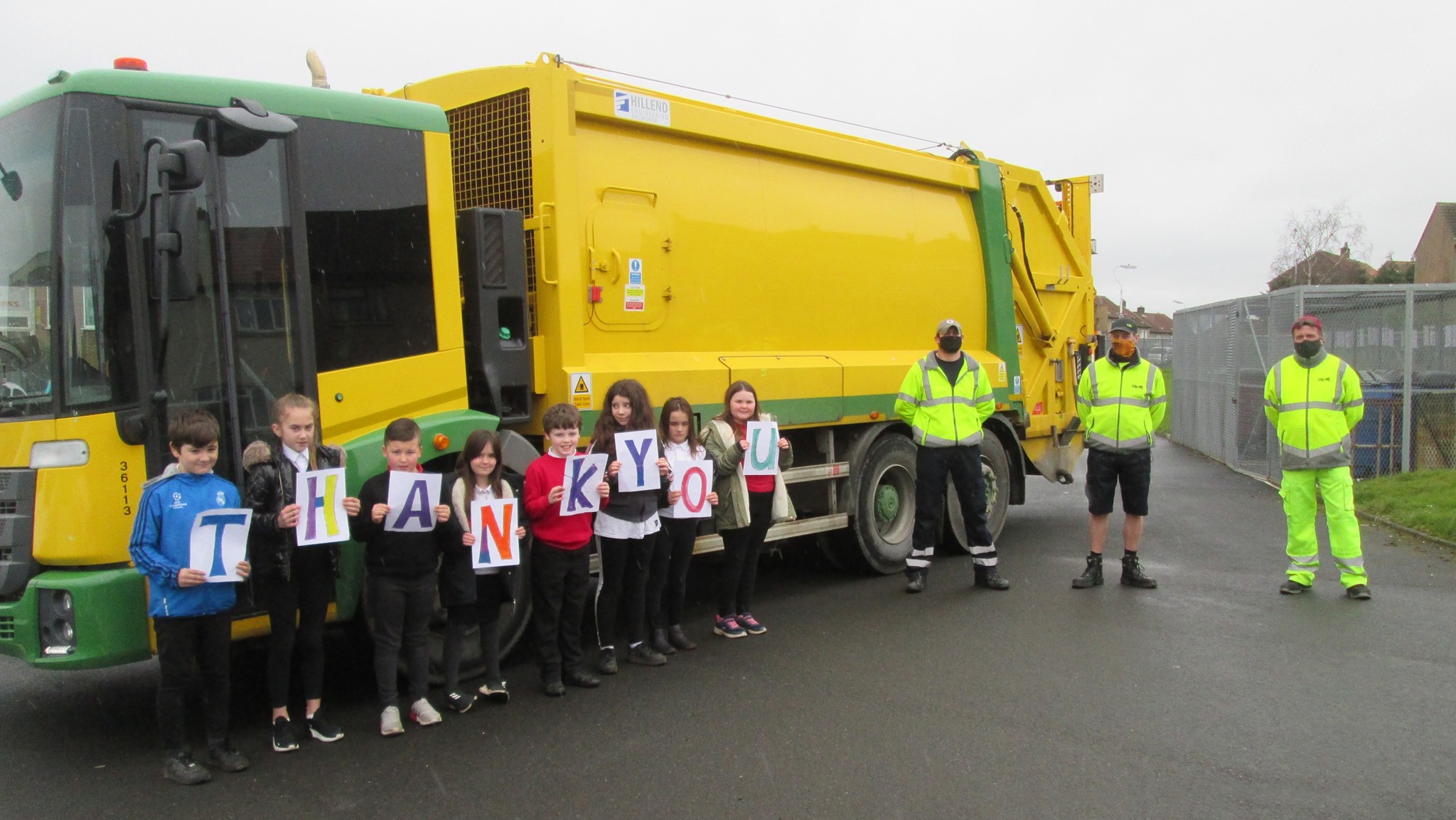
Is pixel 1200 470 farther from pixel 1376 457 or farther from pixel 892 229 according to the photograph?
pixel 892 229

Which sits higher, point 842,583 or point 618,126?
point 618,126

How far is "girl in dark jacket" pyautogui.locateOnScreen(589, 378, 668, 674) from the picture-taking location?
215 inches

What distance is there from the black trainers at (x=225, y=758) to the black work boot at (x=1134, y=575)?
218 inches

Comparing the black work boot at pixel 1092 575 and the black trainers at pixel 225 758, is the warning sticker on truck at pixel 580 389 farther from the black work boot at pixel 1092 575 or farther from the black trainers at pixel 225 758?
the black work boot at pixel 1092 575

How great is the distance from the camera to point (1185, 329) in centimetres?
1848

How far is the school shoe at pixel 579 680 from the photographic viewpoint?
17.6 ft

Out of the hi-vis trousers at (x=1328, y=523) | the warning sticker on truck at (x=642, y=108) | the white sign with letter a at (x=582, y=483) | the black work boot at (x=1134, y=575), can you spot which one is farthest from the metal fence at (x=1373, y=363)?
the white sign with letter a at (x=582, y=483)

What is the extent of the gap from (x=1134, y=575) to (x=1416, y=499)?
447 centimetres

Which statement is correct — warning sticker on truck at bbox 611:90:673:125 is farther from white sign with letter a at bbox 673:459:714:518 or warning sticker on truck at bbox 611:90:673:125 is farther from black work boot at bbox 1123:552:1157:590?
black work boot at bbox 1123:552:1157:590

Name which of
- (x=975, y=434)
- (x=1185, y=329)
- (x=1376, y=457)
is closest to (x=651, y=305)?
(x=975, y=434)

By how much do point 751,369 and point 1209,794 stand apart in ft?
11.9

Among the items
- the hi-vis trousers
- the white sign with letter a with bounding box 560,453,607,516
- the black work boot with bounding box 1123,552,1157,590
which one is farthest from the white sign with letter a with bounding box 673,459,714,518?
the hi-vis trousers

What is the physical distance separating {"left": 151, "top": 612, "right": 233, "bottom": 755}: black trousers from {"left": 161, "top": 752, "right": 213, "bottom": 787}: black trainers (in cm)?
3

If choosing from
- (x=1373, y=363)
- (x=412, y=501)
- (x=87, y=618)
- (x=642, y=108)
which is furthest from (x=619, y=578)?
(x=1373, y=363)
